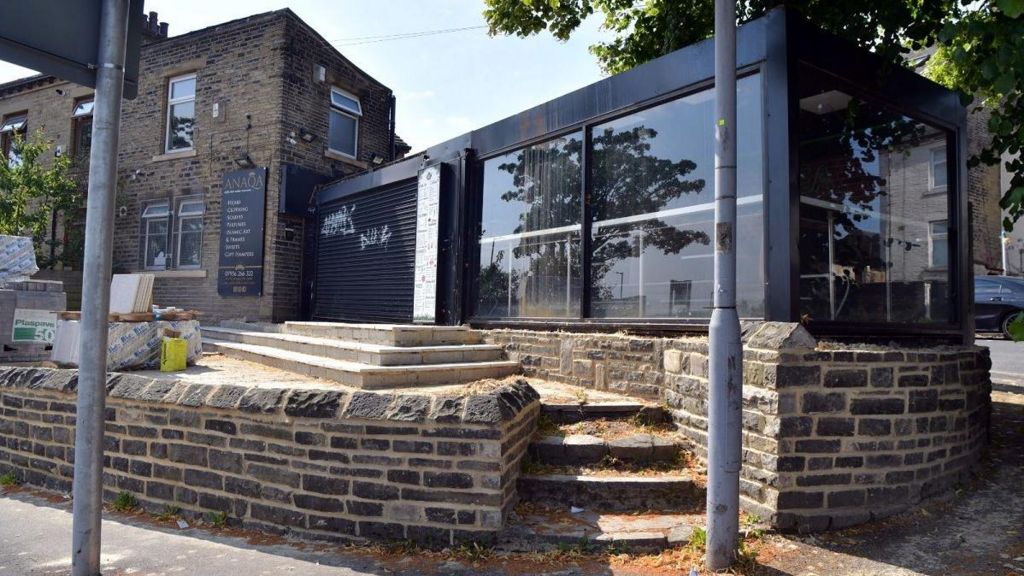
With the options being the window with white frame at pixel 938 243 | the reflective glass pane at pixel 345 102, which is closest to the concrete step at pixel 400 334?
the window with white frame at pixel 938 243

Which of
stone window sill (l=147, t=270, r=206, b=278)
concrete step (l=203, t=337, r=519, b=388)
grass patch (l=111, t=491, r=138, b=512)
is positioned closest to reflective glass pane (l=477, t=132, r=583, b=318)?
concrete step (l=203, t=337, r=519, b=388)

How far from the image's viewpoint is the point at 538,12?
8898 millimetres

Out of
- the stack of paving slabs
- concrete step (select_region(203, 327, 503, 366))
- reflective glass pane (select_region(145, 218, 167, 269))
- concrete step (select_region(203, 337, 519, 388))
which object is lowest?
concrete step (select_region(203, 337, 519, 388))

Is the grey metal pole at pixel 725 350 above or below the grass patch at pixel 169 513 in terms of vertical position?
above

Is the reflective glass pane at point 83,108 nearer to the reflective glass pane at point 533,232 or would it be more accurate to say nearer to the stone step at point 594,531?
the reflective glass pane at point 533,232

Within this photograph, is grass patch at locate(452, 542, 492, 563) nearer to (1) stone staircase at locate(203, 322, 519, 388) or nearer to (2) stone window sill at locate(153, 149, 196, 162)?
(1) stone staircase at locate(203, 322, 519, 388)

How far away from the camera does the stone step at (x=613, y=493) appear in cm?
446

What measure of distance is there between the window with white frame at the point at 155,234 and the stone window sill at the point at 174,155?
94 cm

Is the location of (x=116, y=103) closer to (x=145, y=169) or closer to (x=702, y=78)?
(x=702, y=78)

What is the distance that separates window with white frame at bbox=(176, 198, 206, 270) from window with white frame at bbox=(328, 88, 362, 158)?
312 centimetres

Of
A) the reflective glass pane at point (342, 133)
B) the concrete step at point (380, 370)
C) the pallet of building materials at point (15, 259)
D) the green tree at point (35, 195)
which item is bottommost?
the concrete step at point (380, 370)

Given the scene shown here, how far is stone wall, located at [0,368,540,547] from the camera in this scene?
4.00 meters

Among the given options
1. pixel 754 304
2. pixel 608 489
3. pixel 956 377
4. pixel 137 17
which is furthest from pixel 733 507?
pixel 137 17

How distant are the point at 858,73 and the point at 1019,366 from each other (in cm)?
838
